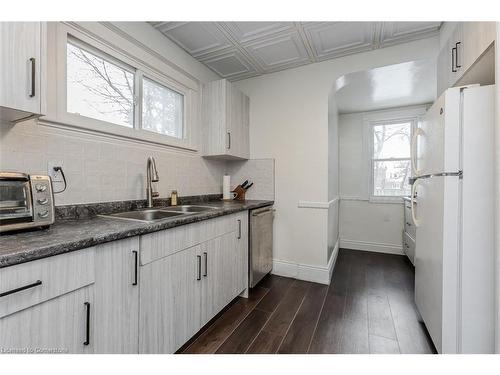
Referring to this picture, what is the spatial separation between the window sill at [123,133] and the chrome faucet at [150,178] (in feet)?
0.60

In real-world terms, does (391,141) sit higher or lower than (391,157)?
higher

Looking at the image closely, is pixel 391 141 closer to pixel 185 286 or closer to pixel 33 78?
pixel 185 286

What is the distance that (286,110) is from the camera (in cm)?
267

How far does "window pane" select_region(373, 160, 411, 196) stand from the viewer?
3629 mm

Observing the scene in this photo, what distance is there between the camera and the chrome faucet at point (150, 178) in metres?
1.79

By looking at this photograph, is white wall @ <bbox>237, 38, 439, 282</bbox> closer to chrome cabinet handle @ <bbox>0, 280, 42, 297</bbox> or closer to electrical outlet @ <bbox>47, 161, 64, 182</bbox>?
electrical outlet @ <bbox>47, 161, 64, 182</bbox>

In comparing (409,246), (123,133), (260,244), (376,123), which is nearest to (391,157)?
A: (376,123)

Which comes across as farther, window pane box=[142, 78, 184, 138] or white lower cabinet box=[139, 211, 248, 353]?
window pane box=[142, 78, 184, 138]

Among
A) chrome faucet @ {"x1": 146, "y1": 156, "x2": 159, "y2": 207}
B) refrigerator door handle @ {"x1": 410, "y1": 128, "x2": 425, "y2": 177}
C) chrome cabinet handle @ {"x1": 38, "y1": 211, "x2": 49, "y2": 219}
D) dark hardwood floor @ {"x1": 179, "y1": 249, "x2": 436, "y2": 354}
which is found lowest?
dark hardwood floor @ {"x1": 179, "y1": 249, "x2": 436, "y2": 354}

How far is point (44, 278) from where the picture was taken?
77 centimetres

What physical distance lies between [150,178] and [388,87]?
120 inches

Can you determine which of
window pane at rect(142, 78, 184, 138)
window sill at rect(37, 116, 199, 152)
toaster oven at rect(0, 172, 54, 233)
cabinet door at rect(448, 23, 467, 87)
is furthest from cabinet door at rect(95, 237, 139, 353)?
cabinet door at rect(448, 23, 467, 87)

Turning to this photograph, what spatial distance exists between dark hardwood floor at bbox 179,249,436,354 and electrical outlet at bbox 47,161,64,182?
1292mm

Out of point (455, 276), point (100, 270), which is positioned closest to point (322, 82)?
point (455, 276)
